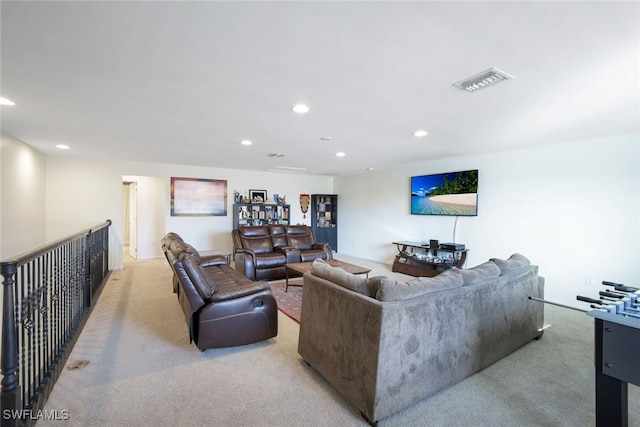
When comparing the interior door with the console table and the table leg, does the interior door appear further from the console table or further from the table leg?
the table leg

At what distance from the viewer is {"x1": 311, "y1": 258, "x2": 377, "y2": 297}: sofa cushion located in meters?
1.89

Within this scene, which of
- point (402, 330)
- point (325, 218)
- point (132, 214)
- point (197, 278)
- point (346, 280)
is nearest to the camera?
point (402, 330)

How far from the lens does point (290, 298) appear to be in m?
4.09

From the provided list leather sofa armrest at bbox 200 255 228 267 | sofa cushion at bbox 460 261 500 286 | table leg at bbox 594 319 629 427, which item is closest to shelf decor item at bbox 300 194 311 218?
leather sofa armrest at bbox 200 255 228 267

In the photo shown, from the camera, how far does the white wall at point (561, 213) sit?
11.5 feet

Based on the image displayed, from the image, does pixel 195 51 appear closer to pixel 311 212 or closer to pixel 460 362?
pixel 460 362

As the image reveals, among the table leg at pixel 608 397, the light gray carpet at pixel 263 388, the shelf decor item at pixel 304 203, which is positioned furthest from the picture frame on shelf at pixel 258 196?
the table leg at pixel 608 397

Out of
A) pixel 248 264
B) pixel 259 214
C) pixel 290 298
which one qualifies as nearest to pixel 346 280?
pixel 290 298

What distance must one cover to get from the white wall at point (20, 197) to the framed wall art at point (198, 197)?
213cm

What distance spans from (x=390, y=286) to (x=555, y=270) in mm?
3757

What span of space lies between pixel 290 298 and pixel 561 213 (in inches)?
158

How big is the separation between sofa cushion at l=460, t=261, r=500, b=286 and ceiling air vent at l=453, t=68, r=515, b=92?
143 cm

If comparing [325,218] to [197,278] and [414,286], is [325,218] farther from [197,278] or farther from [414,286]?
[414,286]

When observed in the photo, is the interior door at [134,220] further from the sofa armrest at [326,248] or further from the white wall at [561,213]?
the white wall at [561,213]
